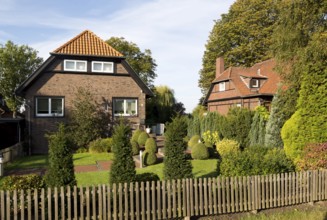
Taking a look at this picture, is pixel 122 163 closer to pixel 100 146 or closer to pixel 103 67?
pixel 100 146

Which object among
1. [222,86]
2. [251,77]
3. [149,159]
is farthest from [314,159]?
[222,86]

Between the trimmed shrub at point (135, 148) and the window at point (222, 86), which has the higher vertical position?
the window at point (222, 86)

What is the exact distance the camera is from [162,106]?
38312 mm

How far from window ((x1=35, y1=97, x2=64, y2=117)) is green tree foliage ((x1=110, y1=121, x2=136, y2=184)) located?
592 inches

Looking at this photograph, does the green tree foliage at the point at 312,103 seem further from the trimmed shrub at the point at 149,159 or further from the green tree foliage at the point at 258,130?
the trimmed shrub at the point at 149,159

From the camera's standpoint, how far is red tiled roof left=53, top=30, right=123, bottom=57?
21797 mm

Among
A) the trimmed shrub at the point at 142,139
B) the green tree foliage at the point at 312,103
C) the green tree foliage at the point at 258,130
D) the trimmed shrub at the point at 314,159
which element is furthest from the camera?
the trimmed shrub at the point at 142,139

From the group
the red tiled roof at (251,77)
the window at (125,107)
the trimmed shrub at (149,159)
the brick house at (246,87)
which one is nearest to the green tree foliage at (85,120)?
the window at (125,107)

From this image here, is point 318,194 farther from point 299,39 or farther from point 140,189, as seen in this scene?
point 299,39

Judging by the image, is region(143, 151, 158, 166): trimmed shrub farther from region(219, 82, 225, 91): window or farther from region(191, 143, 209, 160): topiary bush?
region(219, 82, 225, 91): window

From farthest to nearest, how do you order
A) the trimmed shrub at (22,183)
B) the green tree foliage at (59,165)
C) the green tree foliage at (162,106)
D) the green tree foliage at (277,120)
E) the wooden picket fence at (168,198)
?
the green tree foliage at (162,106), the green tree foliage at (277,120), the trimmed shrub at (22,183), the green tree foliage at (59,165), the wooden picket fence at (168,198)

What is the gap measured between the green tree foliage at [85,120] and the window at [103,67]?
→ 1.94 meters

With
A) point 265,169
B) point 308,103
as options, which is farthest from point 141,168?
point 308,103

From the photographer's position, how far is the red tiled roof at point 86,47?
858 inches
